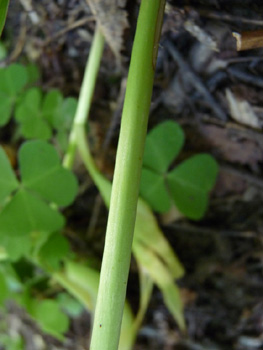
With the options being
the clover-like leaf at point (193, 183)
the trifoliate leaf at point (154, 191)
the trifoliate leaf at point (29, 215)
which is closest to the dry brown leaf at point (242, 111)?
the clover-like leaf at point (193, 183)

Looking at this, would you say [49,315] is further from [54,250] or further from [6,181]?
[6,181]

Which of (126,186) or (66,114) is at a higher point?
(126,186)

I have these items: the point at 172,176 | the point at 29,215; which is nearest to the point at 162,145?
the point at 172,176

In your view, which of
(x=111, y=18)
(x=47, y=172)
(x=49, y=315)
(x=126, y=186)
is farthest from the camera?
(x=49, y=315)

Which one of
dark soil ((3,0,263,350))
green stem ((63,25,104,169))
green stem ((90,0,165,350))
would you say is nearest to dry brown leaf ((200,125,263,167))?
dark soil ((3,0,263,350))

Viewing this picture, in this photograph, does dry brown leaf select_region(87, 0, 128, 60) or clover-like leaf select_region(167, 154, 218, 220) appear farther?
clover-like leaf select_region(167, 154, 218, 220)

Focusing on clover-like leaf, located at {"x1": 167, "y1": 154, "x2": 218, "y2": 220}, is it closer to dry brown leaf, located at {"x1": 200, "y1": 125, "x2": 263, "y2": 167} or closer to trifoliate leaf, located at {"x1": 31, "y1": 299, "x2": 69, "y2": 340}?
dry brown leaf, located at {"x1": 200, "y1": 125, "x2": 263, "y2": 167}
